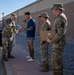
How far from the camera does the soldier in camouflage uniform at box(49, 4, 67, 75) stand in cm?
556

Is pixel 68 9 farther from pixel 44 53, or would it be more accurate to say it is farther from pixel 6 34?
pixel 44 53

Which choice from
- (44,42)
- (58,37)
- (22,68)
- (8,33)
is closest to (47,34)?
(58,37)

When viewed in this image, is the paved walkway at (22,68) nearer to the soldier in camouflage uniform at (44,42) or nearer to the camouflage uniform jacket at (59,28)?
the soldier in camouflage uniform at (44,42)

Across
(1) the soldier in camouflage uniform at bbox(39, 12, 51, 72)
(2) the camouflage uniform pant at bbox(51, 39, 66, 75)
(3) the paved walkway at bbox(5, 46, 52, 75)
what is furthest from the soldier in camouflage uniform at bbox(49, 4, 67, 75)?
(1) the soldier in camouflage uniform at bbox(39, 12, 51, 72)

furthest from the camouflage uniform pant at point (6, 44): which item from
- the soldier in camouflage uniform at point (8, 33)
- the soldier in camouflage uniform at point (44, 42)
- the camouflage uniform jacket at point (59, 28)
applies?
the camouflage uniform jacket at point (59, 28)

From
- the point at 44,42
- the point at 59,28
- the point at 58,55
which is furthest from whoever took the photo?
the point at 44,42

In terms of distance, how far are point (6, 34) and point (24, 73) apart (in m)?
2.56

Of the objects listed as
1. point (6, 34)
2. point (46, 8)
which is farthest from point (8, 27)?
point (46, 8)

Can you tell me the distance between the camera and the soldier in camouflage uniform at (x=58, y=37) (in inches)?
219

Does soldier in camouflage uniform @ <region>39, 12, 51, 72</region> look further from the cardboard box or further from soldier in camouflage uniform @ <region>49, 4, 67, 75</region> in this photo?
soldier in camouflage uniform @ <region>49, 4, 67, 75</region>

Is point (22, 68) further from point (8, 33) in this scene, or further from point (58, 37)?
point (58, 37)

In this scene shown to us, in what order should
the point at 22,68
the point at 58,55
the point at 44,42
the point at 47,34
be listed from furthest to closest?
the point at 22,68 < the point at 44,42 < the point at 47,34 < the point at 58,55

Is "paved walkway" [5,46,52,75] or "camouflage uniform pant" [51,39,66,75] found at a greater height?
"camouflage uniform pant" [51,39,66,75]

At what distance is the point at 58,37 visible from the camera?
5598 mm
